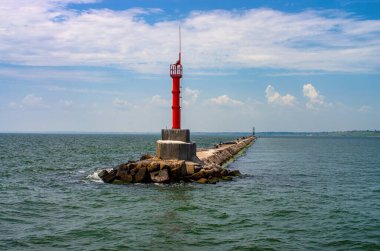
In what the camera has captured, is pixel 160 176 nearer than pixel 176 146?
Yes

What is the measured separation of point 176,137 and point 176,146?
34.7 inches

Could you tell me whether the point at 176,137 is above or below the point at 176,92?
below

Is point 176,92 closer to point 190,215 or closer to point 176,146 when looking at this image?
point 176,146

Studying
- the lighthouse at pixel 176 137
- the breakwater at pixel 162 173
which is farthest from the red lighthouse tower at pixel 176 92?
the breakwater at pixel 162 173

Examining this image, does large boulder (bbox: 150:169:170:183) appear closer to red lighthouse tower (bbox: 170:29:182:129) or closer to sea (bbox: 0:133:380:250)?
sea (bbox: 0:133:380:250)

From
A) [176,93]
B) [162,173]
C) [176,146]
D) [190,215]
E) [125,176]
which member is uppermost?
[176,93]

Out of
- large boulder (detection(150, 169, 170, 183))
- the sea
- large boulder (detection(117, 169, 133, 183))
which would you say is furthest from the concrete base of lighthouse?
the sea

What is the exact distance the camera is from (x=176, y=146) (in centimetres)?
2428

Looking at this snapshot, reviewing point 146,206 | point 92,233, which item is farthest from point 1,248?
point 146,206

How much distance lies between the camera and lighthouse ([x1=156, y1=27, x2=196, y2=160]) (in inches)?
958

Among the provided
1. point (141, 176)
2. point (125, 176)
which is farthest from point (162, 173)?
point (125, 176)

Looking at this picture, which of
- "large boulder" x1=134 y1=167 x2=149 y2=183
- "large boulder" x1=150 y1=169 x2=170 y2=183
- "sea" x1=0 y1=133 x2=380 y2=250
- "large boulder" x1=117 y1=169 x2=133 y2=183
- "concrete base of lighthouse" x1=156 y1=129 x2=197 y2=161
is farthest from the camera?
"concrete base of lighthouse" x1=156 y1=129 x2=197 y2=161

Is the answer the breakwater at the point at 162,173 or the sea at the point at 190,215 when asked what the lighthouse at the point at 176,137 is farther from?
the sea at the point at 190,215

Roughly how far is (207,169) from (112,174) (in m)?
5.20
